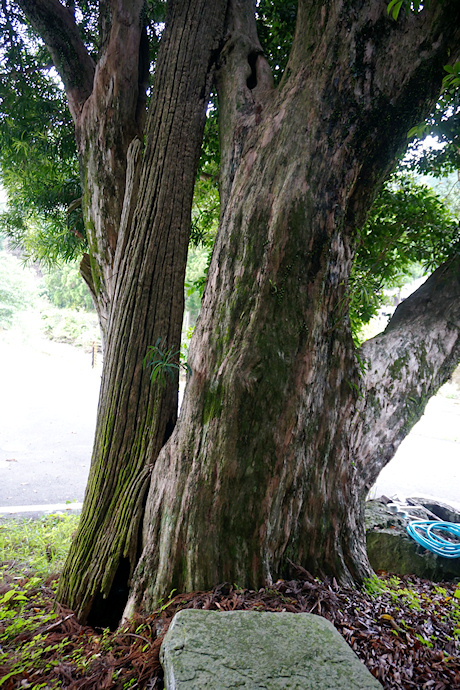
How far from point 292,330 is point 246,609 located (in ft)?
4.37

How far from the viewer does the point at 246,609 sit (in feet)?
6.20

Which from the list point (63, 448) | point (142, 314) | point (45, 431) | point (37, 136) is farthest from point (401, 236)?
point (45, 431)

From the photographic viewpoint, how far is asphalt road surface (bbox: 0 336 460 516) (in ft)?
18.7

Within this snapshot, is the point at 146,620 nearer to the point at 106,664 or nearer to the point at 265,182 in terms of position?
the point at 106,664

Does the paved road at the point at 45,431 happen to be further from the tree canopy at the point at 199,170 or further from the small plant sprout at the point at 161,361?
the small plant sprout at the point at 161,361

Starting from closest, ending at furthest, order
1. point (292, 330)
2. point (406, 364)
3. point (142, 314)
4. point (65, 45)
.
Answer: point (292, 330) < point (142, 314) < point (406, 364) < point (65, 45)

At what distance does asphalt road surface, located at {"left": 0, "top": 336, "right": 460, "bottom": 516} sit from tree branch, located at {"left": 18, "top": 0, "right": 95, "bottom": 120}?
444cm

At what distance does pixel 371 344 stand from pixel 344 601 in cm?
175

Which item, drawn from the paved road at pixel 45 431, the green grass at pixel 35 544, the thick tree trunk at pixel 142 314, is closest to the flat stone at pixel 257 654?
the thick tree trunk at pixel 142 314

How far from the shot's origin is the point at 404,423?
3170mm

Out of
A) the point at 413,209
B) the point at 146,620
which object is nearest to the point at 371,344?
the point at 413,209

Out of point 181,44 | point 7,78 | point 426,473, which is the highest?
point 7,78

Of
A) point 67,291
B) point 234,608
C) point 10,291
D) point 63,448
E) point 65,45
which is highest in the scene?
point 67,291

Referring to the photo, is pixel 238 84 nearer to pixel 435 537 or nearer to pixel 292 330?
pixel 292 330
